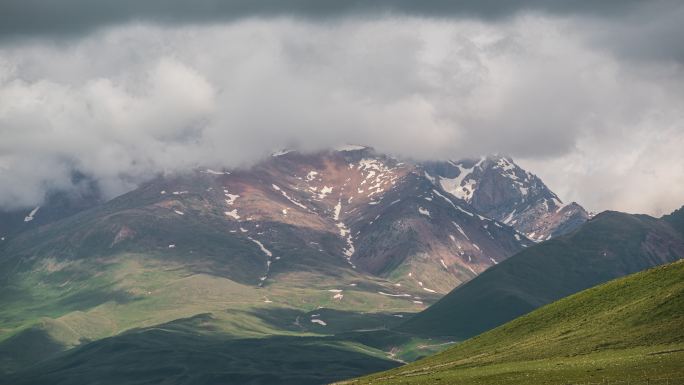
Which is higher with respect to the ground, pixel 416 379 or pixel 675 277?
pixel 675 277

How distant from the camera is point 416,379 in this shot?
18200 cm

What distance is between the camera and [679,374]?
5138 inches

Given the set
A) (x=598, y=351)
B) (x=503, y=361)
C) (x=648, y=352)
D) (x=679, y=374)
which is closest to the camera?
(x=679, y=374)

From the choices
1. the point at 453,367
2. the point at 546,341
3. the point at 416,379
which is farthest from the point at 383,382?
the point at 546,341

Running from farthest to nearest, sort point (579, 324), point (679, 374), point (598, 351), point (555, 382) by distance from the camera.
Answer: point (579, 324) < point (598, 351) < point (555, 382) < point (679, 374)

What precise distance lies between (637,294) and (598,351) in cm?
2797

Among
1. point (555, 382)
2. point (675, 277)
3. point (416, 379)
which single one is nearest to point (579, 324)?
A: point (675, 277)

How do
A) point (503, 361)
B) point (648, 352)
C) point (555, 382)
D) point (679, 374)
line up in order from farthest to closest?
1. point (503, 361)
2. point (648, 352)
3. point (555, 382)
4. point (679, 374)

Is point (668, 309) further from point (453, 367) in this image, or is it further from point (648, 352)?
point (453, 367)

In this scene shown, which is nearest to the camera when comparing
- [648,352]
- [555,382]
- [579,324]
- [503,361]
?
[555,382]

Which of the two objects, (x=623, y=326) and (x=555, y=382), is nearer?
(x=555, y=382)

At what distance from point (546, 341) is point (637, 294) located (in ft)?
66.4

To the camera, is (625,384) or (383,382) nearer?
(625,384)

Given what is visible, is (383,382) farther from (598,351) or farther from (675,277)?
(675,277)
